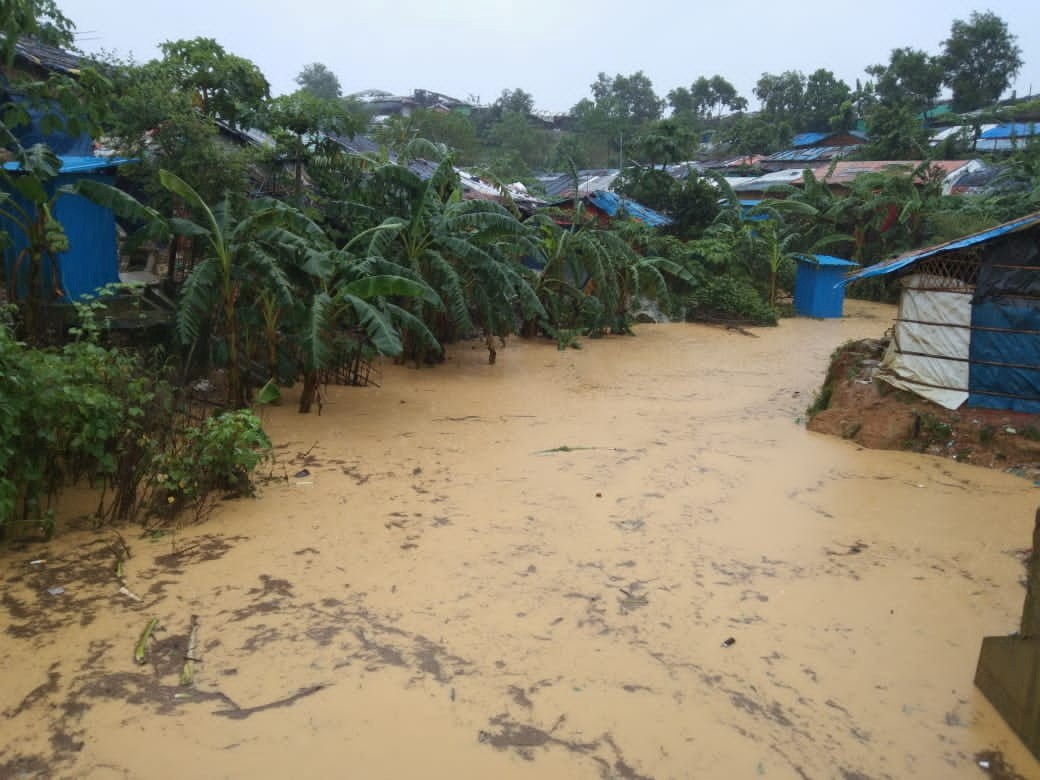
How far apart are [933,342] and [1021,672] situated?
244 inches

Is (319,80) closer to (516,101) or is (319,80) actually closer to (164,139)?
(516,101)

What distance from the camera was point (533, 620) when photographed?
4363 millimetres

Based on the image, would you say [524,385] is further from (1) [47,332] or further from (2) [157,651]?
(2) [157,651]

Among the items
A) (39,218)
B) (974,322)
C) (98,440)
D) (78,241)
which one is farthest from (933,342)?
(78,241)

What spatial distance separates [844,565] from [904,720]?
181 cm

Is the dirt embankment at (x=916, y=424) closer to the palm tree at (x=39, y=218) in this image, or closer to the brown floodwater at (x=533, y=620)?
the brown floodwater at (x=533, y=620)

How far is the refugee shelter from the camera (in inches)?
324

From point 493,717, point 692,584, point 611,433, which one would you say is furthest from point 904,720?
point 611,433

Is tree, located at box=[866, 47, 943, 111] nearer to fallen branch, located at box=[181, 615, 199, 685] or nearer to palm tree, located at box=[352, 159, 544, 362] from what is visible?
palm tree, located at box=[352, 159, 544, 362]

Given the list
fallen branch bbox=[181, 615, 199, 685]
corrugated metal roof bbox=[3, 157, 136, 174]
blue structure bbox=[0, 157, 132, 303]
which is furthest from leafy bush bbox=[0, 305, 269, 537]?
corrugated metal roof bbox=[3, 157, 136, 174]

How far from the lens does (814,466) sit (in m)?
7.62

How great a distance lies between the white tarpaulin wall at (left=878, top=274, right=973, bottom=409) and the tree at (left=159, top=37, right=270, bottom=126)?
28.4 ft

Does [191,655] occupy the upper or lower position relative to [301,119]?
lower

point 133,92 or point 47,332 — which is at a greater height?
point 133,92
